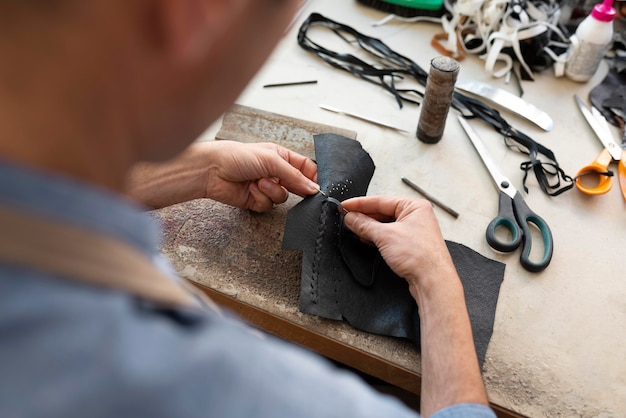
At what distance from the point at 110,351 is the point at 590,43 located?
4.77 ft

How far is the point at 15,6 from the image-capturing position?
1.06 feet

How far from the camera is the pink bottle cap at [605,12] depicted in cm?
137

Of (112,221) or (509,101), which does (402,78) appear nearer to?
(509,101)

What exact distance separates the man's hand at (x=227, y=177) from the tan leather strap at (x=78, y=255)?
0.67m

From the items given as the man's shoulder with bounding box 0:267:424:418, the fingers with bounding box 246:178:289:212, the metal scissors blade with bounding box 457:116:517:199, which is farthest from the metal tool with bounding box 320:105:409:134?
the man's shoulder with bounding box 0:267:424:418

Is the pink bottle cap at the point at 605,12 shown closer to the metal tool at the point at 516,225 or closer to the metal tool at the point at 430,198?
the metal tool at the point at 516,225

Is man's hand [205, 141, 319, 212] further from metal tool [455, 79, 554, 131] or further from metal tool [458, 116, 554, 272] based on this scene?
metal tool [455, 79, 554, 131]

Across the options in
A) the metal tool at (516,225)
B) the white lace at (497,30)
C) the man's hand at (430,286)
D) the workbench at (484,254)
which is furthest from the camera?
the white lace at (497,30)

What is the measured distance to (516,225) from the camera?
3.58 feet

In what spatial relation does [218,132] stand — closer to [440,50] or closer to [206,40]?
[440,50]

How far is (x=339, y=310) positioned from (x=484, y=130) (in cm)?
65

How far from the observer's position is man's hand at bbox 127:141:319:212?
3.45ft

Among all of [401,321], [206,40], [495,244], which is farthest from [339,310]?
[206,40]

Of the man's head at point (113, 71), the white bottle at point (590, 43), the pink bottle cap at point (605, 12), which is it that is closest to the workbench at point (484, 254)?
the white bottle at point (590, 43)
